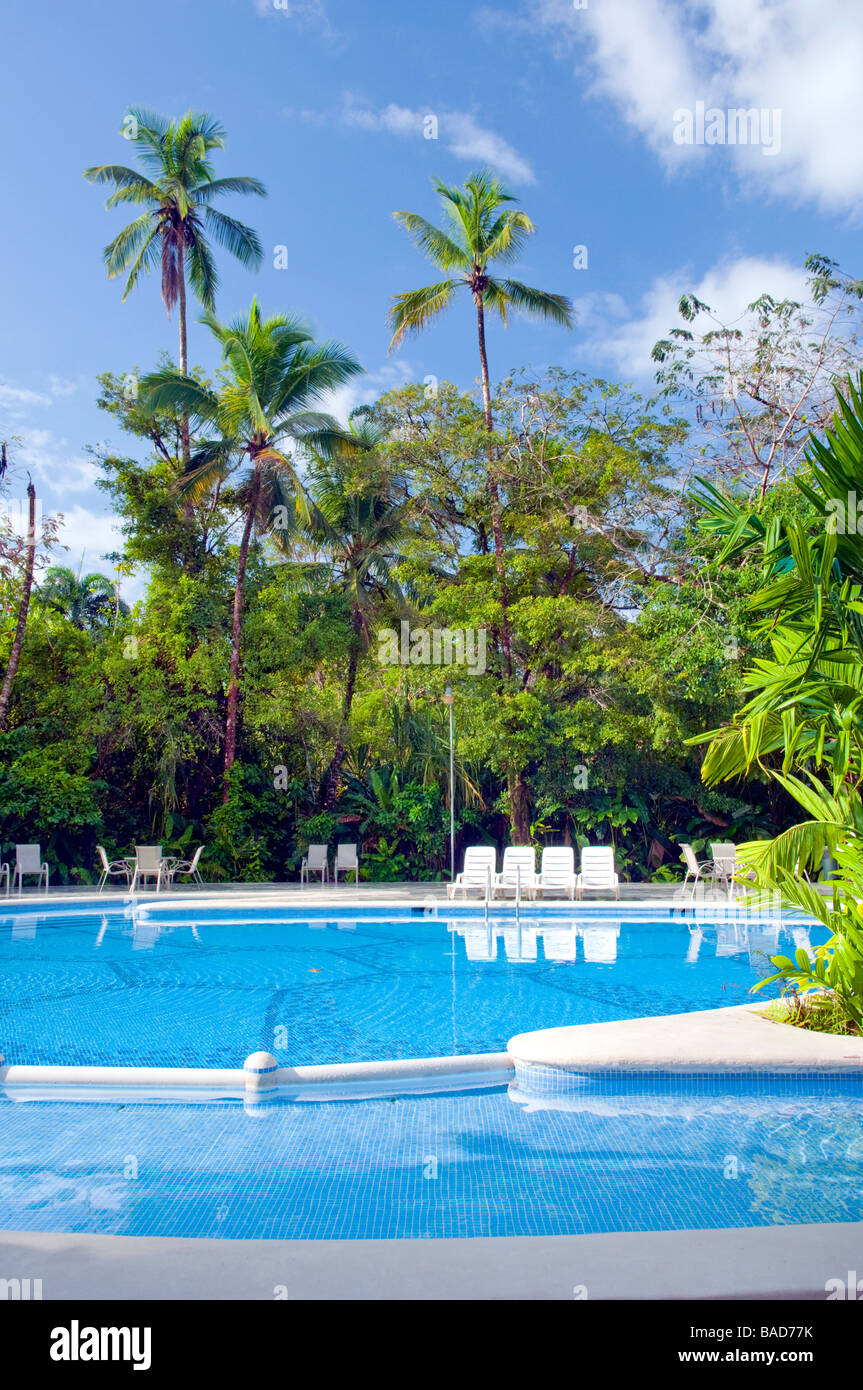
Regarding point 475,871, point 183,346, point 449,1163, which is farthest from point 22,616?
point 449,1163

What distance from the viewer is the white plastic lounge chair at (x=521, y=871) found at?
46.7ft

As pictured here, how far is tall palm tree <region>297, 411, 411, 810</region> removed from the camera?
62.3ft

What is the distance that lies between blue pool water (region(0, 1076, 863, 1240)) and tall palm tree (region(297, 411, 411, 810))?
13619 millimetres

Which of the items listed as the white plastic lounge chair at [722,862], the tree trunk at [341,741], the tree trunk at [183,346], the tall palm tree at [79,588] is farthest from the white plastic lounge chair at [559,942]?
the tall palm tree at [79,588]

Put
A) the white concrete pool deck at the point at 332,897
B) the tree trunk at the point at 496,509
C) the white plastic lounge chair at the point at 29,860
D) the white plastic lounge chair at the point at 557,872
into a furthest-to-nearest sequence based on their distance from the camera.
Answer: the tree trunk at the point at 496,509 < the white plastic lounge chair at the point at 29,860 < the white plastic lounge chair at the point at 557,872 < the white concrete pool deck at the point at 332,897

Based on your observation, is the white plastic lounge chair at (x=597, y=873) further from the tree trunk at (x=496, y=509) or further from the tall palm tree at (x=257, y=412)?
the tall palm tree at (x=257, y=412)

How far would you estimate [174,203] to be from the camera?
22.2 metres

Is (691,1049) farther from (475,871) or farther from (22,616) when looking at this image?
(22,616)

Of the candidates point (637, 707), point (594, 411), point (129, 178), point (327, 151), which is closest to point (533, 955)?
point (637, 707)

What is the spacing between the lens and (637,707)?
16625 mm

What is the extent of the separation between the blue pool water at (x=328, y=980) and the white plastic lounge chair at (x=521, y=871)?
0.95 meters

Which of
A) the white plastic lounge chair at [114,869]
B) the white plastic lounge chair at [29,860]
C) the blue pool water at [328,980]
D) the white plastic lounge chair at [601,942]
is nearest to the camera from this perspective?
the blue pool water at [328,980]

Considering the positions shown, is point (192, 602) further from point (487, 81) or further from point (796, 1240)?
point (796, 1240)

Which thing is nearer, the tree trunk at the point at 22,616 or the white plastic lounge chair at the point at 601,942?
the white plastic lounge chair at the point at 601,942
